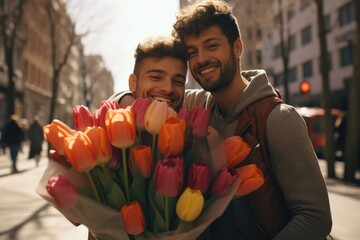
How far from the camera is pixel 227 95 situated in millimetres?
2135

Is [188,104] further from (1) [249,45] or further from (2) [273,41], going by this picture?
(1) [249,45]

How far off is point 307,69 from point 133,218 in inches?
1554

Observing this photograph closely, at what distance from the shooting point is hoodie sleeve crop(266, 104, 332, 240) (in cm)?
165

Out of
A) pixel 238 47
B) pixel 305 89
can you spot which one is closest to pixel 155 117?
pixel 238 47

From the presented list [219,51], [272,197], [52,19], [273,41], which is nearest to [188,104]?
[219,51]

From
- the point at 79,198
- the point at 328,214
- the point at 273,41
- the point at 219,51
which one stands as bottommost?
the point at 328,214

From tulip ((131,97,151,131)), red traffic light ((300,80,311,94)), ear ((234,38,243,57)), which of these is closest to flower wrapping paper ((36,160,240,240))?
tulip ((131,97,151,131))

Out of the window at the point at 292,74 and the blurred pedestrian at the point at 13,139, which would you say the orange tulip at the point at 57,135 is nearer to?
the blurred pedestrian at the point at 13,139

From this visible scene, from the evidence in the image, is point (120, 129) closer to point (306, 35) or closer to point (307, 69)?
point (307, 69)

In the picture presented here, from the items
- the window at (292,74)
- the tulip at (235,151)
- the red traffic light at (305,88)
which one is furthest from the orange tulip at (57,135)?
the window at (292,74)

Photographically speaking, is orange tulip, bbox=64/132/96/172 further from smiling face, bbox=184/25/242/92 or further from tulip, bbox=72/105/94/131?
smiling face, bbox=184/25/242/92

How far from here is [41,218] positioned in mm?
7094

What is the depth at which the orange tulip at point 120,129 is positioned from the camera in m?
1.27

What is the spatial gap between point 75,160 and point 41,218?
6.32m
